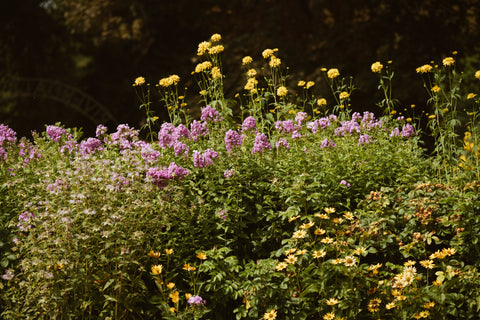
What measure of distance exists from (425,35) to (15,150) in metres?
5.47

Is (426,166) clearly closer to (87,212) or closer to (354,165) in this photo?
(354,165)

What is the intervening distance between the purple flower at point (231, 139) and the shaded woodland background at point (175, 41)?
3.66 meters

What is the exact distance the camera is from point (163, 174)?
3434 millimetres

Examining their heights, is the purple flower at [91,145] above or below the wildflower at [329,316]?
above

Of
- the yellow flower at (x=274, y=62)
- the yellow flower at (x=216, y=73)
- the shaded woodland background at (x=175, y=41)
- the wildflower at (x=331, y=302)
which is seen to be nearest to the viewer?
the wildflower at (x=331, y=302)

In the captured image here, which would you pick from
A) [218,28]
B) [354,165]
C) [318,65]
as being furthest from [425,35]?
[354,165]

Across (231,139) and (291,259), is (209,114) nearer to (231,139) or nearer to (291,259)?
(231,139)

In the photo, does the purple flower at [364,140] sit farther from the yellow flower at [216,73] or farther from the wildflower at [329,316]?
the wildflower at [329,316]

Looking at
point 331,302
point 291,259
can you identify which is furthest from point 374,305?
point 291,259

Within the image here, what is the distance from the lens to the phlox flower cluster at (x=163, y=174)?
3.40 m

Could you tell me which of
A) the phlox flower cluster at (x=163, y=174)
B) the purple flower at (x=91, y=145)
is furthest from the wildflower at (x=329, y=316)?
the purple flower at (x=91, y=145)

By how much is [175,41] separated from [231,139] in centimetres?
441

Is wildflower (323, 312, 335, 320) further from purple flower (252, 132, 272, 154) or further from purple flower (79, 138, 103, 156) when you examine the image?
purple flower (79, 138, 103, 156)

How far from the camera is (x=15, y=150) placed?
15.9 feet
